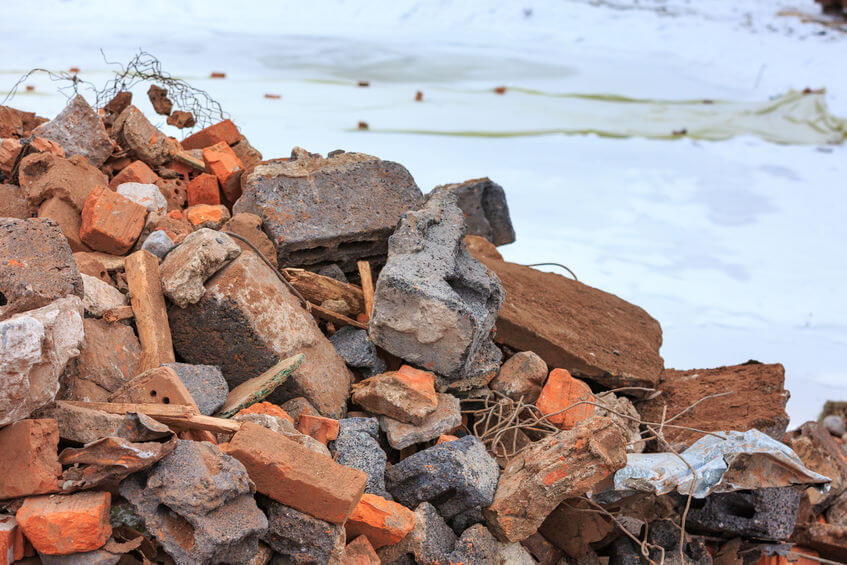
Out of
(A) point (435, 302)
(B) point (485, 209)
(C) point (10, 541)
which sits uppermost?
(A) point (435, 302)

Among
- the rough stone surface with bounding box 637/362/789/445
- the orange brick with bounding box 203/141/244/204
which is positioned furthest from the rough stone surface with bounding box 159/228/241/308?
the rough stone surface with bounding box 637/362/789/445

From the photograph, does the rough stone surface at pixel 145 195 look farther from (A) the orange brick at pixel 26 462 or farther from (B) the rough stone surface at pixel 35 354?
(A) the orange brick at pixel 26 462

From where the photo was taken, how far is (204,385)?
3033 mm

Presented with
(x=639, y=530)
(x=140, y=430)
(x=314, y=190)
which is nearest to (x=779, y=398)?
(x=639, y=530)

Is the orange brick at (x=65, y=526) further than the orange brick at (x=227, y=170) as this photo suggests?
No

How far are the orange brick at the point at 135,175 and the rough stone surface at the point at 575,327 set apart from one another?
1981mm

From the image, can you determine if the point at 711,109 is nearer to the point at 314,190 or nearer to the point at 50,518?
the point at 314,190

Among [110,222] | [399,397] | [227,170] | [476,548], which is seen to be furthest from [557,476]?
[227,170]

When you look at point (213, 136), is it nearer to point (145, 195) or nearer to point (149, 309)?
point (145, 195)

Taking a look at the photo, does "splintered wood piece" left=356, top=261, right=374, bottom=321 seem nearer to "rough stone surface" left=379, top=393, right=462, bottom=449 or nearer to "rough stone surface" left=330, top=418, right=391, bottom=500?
"rough stone surface" left=379, top=393, right=462, bottom=449

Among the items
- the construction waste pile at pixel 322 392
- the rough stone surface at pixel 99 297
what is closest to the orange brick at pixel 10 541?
the construction waste pile at pixel 322 392

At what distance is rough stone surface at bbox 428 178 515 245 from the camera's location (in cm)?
534

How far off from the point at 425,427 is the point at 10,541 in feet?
5.45

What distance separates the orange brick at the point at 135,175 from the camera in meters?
4.21
